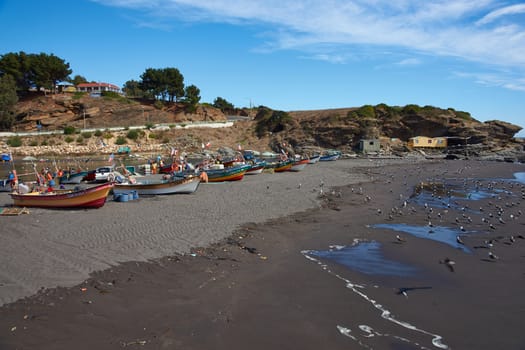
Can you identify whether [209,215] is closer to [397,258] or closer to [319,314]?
[397,258]

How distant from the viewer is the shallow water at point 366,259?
33.9 feet

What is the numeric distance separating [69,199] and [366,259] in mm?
13033

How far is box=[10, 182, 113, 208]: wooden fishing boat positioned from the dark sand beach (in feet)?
2.46

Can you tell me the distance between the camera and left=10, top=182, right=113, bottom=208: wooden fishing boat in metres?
17.1

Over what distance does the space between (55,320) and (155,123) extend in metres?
70.5

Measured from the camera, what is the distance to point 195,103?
8144 cm

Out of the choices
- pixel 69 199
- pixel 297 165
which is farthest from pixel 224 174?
pixel 69 199

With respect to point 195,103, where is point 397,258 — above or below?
below

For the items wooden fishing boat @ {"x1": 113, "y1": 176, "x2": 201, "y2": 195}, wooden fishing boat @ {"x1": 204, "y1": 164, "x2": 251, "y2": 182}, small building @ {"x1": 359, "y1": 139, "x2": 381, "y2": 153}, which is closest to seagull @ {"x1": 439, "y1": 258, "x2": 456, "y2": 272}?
wooden fishing boat @ {"x1": 113, "y1": 176, "x2": 201, "y2": 195}

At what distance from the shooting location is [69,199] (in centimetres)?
1730

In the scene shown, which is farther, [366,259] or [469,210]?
[469,210]

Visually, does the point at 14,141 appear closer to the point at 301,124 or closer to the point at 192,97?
the point at 192,97

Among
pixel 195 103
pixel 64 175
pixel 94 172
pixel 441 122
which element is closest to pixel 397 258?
pixel 94 172

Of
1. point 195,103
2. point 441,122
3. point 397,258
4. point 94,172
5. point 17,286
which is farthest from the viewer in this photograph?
point 195,103
